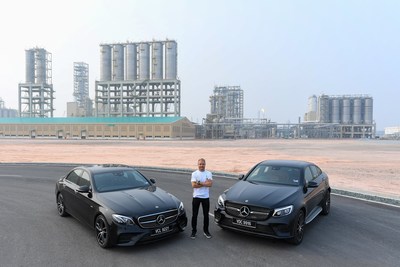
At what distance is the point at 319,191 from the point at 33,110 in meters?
115

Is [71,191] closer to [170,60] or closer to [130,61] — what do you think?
[170,60]

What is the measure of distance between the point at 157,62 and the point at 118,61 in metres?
14.1

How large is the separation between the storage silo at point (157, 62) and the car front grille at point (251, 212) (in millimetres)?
90122

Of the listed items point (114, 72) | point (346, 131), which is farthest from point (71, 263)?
point (346, 131)

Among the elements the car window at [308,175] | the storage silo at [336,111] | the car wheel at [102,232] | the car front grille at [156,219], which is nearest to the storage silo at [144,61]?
the storage silo at [336,111]

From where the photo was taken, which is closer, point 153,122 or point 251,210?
point 251,210

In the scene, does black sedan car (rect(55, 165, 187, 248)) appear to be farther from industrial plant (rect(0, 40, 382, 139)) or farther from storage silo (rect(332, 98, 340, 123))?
storage silo (rect(332, 98, 340, 123))

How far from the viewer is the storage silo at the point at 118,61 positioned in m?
95.4

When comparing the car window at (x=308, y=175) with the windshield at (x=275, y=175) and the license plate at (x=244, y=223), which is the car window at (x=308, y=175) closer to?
the windshield at (x=275, y=175)

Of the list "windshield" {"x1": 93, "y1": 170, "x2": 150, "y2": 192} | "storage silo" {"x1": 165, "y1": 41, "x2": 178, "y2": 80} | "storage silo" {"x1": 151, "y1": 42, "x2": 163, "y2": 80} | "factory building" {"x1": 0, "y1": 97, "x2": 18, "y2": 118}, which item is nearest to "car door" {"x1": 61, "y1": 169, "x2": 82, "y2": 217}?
"windshield" {"x1": 93, "y1": 170, "x2": 150, "y2": 192}

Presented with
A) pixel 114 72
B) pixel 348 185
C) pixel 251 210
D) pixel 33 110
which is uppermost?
pixel 114 72

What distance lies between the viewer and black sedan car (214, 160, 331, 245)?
17.0ft

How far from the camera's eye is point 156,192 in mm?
6023

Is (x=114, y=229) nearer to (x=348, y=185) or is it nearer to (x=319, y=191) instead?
(x=319, y=191)
